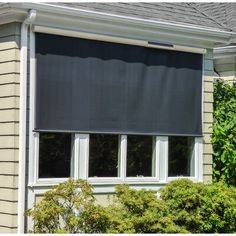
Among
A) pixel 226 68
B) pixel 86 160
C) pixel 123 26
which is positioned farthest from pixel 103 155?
pixel 226 68

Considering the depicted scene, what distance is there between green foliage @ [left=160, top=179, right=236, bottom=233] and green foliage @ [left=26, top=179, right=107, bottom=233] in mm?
1495

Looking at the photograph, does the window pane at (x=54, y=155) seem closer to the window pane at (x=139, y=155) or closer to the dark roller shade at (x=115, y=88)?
the dark roller shade at (x=115, y=88)

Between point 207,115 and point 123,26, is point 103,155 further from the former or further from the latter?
point 207,115

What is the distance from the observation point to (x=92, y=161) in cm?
1102

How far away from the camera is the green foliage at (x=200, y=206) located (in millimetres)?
10656

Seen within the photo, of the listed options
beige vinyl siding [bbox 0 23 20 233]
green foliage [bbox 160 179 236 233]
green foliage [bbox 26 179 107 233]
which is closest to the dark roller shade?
beige vinyl siding [bbox 0 23 20 233]


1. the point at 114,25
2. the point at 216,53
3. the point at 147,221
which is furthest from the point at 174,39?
Answer: the point at 147,221

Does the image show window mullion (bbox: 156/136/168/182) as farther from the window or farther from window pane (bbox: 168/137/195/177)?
window pane (bbox: 168/137/195/177)

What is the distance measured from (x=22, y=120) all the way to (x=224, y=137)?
4599 millimetres

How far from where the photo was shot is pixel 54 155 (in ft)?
34.6

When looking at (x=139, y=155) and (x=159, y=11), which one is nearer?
(x=139, y=155)

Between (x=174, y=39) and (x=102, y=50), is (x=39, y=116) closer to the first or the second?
A: (x=102, y=50)

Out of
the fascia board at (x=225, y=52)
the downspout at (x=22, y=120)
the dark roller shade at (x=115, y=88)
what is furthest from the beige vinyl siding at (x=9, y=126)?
the fascia board at (x=225, y=52)

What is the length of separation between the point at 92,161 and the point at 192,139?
2.39 meters
